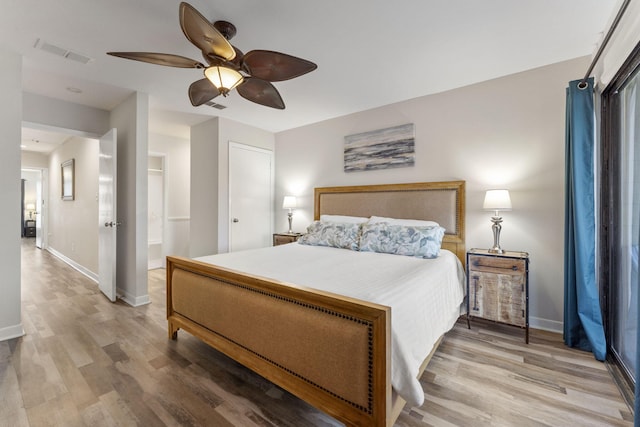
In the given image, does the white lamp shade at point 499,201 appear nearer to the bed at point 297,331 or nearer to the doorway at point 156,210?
the bed at point 297,331

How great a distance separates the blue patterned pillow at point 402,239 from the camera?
267 cm

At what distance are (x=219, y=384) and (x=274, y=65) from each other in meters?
2.18

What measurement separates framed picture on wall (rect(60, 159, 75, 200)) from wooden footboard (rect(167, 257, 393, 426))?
4.88 metres

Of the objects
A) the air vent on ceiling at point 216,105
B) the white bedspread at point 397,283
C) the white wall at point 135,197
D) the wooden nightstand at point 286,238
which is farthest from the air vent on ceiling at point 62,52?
the wooden nightstand at point 286,238

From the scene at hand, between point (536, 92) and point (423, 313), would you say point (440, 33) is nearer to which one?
point (536, 92)

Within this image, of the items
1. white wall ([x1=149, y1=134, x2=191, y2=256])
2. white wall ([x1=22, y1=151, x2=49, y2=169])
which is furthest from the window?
white wall ([x1=22, y1=151, x2=49, y2=169])

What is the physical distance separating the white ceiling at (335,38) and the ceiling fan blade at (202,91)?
36 centimetres

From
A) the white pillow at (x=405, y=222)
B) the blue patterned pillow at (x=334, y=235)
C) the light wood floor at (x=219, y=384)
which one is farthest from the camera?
the blue patterned pillow at (x=334, y=235)

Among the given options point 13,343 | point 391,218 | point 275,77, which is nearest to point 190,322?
point 13,343

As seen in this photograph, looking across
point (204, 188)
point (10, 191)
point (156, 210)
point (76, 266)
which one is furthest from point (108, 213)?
point (76, 266)

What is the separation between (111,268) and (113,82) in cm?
218

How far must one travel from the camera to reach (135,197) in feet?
11.0

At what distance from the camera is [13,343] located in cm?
236

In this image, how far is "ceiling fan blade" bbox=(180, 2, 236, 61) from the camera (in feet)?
4.57
